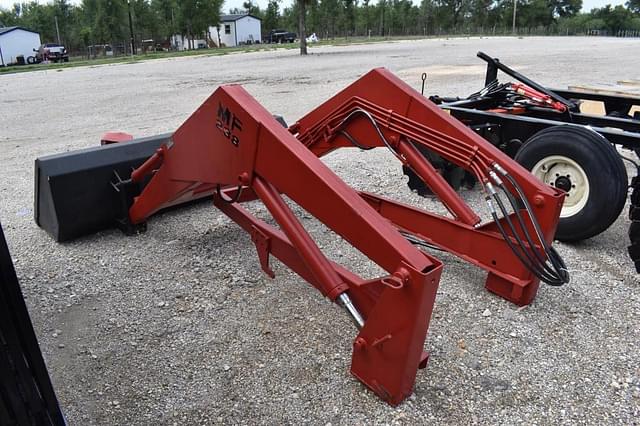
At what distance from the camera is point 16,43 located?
4841cm

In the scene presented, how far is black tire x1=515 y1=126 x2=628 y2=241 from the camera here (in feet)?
12.0

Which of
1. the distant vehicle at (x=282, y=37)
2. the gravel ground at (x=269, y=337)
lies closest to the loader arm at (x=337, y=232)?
the gravel ground at (x=269, y=337)

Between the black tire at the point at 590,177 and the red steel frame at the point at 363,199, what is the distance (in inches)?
36.6

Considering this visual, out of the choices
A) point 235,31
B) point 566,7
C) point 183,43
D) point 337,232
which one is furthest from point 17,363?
point 566,7

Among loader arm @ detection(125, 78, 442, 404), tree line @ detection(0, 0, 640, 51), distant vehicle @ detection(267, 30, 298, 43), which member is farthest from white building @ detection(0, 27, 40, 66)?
loader arm @ detection(125, 78, 442, 404)

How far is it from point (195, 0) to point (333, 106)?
51482 mm

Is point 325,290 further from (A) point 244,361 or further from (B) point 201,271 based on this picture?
(B) point 201,271

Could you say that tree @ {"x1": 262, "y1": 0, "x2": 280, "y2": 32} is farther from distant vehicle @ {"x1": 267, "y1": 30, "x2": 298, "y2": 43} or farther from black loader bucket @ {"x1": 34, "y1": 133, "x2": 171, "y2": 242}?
black loader bucket @ {"x1": 34, "y1": 133, "x2": 171, "y2": 242}

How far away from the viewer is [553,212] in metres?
2.90

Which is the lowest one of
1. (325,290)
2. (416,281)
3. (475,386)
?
(475,386)

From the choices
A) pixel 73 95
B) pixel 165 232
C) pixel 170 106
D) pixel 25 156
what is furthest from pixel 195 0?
pixel 165 232

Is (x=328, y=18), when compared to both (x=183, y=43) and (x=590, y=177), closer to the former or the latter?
(x=183, y=43)

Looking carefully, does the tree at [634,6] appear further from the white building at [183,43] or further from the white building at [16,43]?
the white building at [16,43]

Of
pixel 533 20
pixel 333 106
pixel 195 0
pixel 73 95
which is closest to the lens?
pixel 333 106
